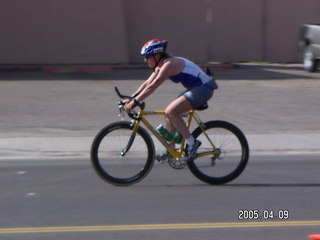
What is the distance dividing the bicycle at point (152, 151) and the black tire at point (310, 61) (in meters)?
14.9

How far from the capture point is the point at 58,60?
23.2 metres

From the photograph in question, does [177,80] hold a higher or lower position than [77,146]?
higher

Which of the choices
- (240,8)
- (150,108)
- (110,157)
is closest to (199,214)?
(110,157)

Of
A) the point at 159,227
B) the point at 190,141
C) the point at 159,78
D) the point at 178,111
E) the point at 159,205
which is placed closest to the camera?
the point at 159,227

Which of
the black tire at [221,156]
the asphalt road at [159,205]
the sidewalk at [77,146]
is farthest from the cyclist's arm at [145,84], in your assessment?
the sidewalk at [77,146]

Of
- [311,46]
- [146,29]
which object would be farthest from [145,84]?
[146,29]

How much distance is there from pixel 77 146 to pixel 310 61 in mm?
13056

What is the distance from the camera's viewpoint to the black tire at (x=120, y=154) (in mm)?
8266

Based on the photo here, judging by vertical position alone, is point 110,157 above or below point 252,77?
above

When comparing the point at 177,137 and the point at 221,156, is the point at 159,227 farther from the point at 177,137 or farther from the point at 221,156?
the point at 221,156

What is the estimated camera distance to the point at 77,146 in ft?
38.1

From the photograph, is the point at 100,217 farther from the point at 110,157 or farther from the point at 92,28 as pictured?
the point at 92,28

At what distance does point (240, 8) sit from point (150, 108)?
11299 mm

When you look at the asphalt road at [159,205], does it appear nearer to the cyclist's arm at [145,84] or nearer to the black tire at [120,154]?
the black tire at [120,154]
